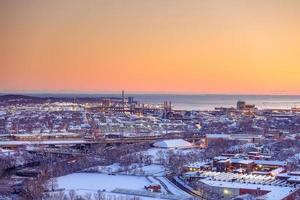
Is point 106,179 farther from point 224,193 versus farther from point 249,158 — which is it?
point 249,158

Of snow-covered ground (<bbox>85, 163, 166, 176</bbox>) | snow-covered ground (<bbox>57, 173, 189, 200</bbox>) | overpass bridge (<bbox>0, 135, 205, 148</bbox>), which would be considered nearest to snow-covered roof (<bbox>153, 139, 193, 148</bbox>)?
overpass bridge (<bbox>0, 135, 205, 148</bbox>)

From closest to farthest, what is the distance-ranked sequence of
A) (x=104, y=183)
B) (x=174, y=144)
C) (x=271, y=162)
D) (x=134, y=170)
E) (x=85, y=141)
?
1. (x=104, y=183)
2. (x=134, y=170)
3. (x=271, y=162)
4. (x=174, y=144)
5. (x=85, y=141)

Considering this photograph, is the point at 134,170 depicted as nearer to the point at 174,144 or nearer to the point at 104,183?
the point at 104,183

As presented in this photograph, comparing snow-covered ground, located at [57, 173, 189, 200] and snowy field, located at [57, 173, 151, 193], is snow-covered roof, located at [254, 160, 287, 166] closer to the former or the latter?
snow-covered ground, located at [57, 173, 189, 200]

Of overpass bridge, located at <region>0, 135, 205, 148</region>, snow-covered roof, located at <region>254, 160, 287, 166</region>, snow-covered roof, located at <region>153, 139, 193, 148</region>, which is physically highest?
snow-covered roof, located at <region>254, 160, 287, 166</region>

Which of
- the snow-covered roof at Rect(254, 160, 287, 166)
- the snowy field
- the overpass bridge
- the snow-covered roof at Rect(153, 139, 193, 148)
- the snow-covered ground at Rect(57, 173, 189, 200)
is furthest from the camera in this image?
the overpass bridge

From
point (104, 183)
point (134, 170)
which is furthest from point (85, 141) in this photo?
point (104, 183)

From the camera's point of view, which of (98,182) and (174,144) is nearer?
(98,182)

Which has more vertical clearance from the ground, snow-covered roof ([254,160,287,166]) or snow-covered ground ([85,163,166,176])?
snow-covered roof ([254,160,287,166])

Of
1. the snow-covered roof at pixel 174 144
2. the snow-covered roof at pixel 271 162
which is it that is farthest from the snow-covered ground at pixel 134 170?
the snow-covered roof at pixel 174 144

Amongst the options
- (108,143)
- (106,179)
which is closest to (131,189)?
(106,179)

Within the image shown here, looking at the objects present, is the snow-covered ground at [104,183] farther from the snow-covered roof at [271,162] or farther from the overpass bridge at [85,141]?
the overpass bridge at [85,141]

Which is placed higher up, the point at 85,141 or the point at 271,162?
the point at 271,162
